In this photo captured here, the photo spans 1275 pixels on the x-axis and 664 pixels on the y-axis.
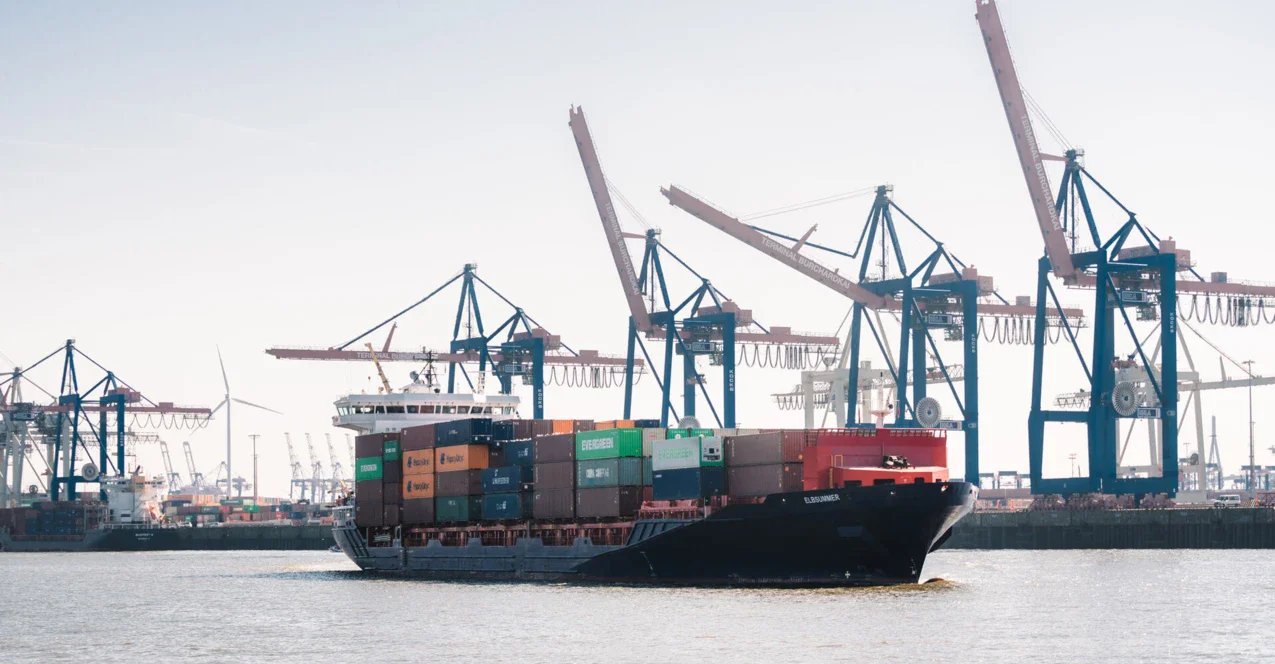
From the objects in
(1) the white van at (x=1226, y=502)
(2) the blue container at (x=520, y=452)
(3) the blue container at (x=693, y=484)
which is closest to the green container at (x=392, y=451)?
(2) the blue container at (x=520, y=452)

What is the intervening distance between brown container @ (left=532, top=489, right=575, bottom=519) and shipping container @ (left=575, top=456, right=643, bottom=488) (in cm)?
70

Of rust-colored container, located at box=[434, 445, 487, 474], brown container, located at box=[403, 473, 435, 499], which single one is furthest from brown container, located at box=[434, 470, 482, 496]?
brown container, located at box=[403, 473, 435, 499]

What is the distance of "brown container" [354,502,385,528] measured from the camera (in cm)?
7438

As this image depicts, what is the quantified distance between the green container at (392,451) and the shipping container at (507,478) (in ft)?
24.9

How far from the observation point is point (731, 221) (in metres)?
106

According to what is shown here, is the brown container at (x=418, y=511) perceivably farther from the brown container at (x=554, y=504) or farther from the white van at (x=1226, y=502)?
the white van at (x=1226, y=502)

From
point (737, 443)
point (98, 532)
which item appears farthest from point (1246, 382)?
point (98, 532)

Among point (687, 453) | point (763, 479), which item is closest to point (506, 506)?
point (687, 453)

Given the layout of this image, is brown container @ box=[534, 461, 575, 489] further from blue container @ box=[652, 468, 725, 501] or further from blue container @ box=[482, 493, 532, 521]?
blue container @ box=[652, 468, 725, 501]

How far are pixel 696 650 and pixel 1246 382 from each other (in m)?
108

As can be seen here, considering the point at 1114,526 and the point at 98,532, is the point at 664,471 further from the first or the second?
the point at 98,532

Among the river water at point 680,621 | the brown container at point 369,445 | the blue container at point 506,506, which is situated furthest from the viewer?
the brown container at point 369,445

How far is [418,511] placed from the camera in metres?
71.6

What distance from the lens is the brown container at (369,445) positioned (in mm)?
74688
